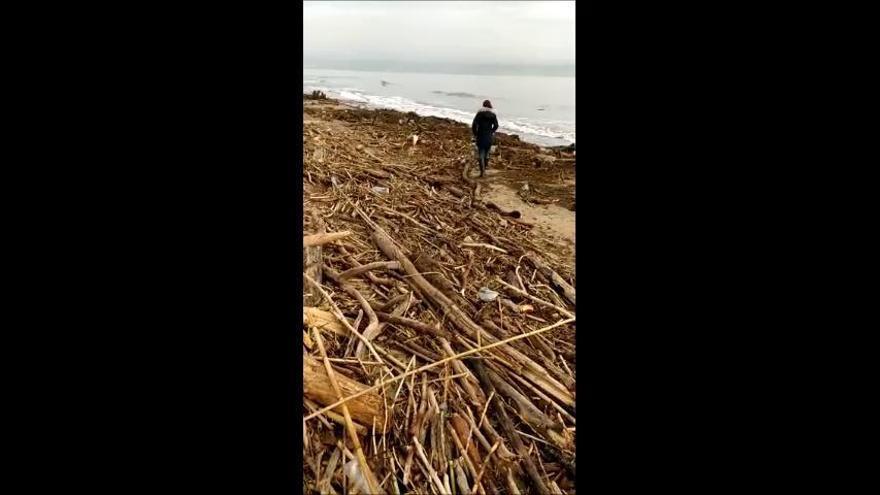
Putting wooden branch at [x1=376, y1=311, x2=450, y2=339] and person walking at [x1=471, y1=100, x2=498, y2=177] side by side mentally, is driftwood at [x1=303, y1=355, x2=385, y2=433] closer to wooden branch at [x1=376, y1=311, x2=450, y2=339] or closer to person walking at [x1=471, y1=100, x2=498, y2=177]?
wooden branch at [x1=376, y1=311, x2=450, y2=339]

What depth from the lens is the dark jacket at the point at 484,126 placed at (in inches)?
335

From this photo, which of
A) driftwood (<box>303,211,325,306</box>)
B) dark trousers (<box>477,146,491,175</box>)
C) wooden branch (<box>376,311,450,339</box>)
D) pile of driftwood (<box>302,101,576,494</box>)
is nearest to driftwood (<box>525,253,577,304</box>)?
pile of driftwood (<box>302,101,576,494</box>)

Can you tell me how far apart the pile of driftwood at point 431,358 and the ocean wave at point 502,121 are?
7799 mm

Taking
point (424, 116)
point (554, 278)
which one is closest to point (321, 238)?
point (554, 278)

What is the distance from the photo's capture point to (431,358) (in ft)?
9.17

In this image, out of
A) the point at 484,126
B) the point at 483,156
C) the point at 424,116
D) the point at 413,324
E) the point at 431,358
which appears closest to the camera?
the point at 431,358

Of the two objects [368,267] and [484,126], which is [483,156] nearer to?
[484,126]

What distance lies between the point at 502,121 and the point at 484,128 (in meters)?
6.36

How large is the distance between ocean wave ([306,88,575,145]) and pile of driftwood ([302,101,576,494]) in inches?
307

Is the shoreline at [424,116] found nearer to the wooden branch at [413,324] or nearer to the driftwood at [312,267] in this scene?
the driftwood at [312,267]
